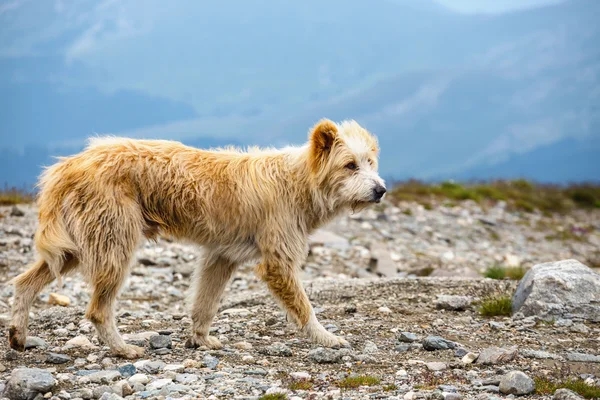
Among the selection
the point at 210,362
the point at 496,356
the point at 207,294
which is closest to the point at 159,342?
the point at 207,294

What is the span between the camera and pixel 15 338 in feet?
23.6

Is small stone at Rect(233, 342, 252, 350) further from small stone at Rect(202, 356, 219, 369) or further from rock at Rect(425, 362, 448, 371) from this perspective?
rock at Rect(425, 362, 448, 371)

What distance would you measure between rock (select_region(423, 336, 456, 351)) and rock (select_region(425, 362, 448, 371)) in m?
0.66

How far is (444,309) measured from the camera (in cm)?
977

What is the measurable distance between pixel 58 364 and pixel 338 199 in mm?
3493

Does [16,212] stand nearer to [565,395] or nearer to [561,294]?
[561,294]

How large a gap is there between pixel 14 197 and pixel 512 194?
2007 centimetres

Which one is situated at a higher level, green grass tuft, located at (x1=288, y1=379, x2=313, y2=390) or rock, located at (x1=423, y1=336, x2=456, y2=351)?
rock, located at (x1=423, y1=336, x2=456, y2=351)

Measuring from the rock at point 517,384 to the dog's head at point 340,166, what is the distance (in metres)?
2.65

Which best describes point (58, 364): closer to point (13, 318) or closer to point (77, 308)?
point (13, 318)

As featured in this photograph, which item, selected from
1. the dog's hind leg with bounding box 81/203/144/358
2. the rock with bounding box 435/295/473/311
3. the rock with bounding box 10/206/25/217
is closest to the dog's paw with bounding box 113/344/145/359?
the dog's hind leg with bounding box 81/203/144/358

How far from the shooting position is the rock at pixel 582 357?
7.08 m

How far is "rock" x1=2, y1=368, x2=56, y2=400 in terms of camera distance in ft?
19.0

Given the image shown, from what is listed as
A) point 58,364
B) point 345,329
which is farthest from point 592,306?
point 58,364
